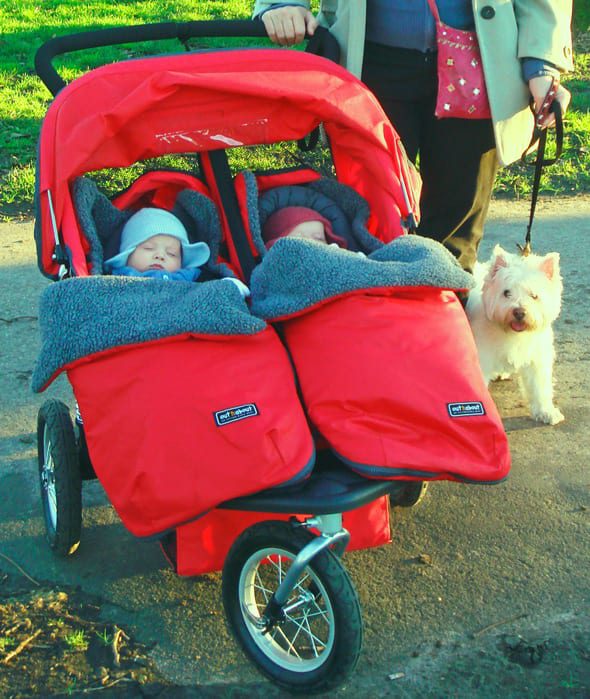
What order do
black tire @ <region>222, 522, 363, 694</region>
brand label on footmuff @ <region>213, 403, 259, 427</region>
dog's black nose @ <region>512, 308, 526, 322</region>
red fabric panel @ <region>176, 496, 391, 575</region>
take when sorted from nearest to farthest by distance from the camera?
black tire @ <region>222, 522, 363, 694</region> < brand label on footmuff @ <region>213, 403, 259, 427</region> < red fabric panel @ <region>176, 496, 391, 575</region> < dog's black nose @ <region>512, 308, 526, 322</region>

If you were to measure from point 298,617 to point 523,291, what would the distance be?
5.34 feet

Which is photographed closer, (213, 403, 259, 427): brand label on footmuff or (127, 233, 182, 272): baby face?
(213, 403, 259, 427): brand label on footmuff

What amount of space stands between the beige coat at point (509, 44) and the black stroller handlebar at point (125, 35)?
0.35m

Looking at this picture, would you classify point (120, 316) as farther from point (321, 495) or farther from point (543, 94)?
point (543, 94)

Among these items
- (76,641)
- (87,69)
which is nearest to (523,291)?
(76,641)

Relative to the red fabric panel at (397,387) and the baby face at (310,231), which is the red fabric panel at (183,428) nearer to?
the red fabric panel at (397,387)

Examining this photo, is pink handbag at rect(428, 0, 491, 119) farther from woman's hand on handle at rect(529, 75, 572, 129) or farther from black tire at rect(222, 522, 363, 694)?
black tire at rect(222, 522, 363, 694)

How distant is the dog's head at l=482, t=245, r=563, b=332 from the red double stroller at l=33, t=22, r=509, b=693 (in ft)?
2.02

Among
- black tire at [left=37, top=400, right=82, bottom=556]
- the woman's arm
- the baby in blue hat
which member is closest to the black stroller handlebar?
the baby in blue hat

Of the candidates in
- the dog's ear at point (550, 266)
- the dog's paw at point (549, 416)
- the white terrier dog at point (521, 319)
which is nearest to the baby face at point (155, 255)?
the white terrier dog at point (521, 319)

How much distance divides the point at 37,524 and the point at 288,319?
1242 mm

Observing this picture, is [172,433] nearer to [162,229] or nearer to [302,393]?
[302,393]

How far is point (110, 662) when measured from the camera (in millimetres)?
2559

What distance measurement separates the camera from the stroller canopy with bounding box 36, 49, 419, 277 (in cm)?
290
